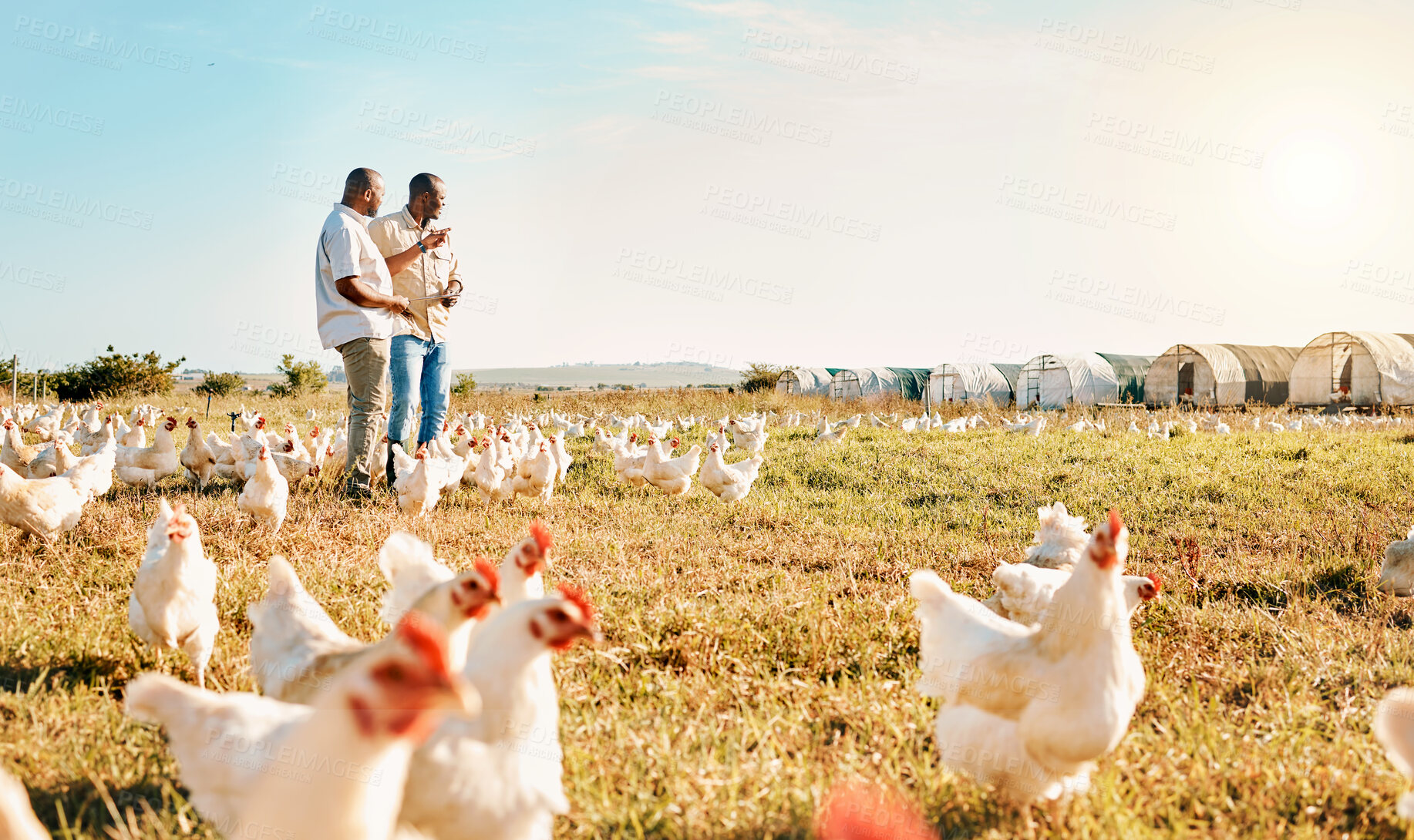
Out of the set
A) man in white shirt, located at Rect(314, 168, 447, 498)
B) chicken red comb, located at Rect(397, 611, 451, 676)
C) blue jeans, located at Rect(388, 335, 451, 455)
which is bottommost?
chicken red comb, located at Rect(397, 611, 451, 676)

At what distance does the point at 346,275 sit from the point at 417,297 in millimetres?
1037

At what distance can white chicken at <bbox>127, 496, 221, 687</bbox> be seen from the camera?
2967mm

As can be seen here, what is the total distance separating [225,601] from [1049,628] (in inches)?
144

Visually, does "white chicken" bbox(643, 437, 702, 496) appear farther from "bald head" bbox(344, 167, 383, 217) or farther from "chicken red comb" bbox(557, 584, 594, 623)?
"chicken red comb" bbox(557, 584, 594, 623)

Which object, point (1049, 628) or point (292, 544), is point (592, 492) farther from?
point (1049, 628)

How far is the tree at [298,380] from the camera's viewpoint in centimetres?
2861

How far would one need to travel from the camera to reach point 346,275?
18.7 ft

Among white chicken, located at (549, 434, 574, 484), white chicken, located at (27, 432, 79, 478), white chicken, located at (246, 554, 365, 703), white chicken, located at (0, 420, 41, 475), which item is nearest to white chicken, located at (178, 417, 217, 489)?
white chicken, located at (27, 432, 79, 478)

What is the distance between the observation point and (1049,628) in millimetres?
2422

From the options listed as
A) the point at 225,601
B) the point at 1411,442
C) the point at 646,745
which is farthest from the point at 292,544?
the point at 1411,442

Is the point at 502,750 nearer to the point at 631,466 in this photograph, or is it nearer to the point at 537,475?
the point at 537,475

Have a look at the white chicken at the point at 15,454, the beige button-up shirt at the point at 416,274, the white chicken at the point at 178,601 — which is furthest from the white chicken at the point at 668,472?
the white chicken at the point at 15,454

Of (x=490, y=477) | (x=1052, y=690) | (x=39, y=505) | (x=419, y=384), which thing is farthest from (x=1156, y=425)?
(x=39, y=505)

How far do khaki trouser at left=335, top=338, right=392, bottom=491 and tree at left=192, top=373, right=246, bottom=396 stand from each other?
23.7 meters
